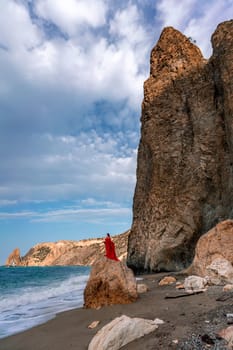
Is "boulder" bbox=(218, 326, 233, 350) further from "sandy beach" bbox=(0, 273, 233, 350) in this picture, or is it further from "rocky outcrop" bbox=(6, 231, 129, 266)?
"rocky outcrop" bbox=(6, 231, 129, 266)

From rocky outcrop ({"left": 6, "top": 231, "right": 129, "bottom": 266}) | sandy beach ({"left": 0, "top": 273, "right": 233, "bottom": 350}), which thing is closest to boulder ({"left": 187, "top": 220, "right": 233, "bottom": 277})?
sandy beach ({"left": 0, "top": 273, "right": 233, "bottom": 350})

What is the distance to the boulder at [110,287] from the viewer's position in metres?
8.20

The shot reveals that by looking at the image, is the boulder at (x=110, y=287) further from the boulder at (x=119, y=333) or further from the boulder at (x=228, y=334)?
the boulder at (x=228, y=334)

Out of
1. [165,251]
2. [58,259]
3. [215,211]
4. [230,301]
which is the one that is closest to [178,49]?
[215,211]

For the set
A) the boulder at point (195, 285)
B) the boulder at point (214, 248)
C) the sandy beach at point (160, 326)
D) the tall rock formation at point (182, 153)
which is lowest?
the sandy beach at point (160, 326)

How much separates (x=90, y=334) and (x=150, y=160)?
23.0 m

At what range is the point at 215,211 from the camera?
2291cm

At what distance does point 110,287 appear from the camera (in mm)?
8281

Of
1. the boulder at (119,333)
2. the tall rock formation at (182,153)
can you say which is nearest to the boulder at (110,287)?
the boulder at (119,333)

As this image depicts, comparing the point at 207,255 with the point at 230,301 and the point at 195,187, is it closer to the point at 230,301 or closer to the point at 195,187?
the point at 230,301

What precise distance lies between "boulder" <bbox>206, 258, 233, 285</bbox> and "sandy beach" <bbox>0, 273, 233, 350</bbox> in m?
1.01

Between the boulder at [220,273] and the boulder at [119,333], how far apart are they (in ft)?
16.0

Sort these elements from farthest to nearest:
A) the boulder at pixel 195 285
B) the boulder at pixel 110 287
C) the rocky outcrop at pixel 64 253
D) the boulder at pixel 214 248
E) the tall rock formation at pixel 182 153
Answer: the rocky outcrop at pixel 64 253
the tall rock formation at pixel 182 153
the boulder at pixel 214 248
the boulder at pixel 195 285
the boulder at pixel 110 287

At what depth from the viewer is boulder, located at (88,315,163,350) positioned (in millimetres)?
4539
